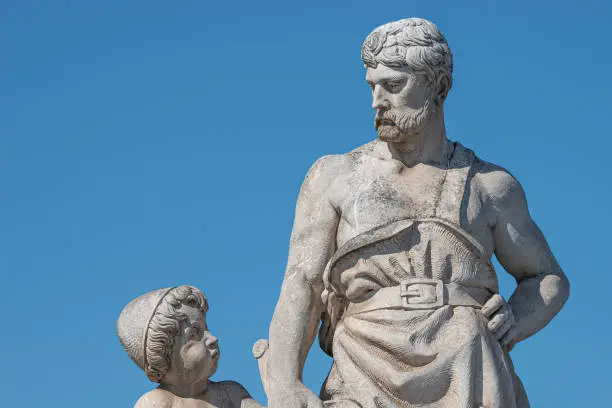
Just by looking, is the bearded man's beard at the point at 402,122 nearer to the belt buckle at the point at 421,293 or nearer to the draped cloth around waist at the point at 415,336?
the draped cloth around waist at the point at 415,336

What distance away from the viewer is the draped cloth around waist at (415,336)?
40.5 ft

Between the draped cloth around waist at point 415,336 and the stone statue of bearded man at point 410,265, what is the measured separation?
0.03 feet

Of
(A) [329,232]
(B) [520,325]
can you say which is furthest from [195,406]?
A: (B) [520,325]

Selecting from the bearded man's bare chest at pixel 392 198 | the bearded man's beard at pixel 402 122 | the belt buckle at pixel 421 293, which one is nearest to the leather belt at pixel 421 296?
the belt buckle at pixel 421 293

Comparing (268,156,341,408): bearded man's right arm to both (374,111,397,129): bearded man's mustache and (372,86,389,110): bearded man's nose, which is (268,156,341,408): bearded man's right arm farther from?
(372,86,389,110): bearded man's nose

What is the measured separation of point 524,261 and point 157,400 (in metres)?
3.15

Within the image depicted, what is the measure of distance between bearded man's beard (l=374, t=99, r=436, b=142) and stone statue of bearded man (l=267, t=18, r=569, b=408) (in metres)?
0.01

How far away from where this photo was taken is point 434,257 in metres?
12.6

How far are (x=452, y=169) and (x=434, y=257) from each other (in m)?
0.84

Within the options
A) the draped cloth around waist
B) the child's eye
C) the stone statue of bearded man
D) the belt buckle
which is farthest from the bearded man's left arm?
A: the child's eye

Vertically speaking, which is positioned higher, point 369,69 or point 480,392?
point 369,69

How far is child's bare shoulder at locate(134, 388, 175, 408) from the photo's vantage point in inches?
522

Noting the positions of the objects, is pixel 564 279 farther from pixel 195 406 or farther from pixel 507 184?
pixel 195 406

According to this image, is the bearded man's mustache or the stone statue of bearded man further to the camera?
the bearded man's mustache
